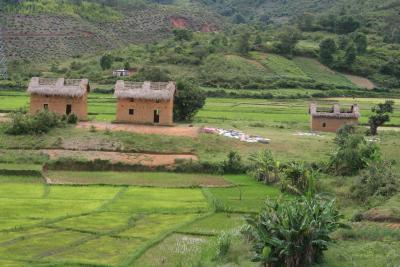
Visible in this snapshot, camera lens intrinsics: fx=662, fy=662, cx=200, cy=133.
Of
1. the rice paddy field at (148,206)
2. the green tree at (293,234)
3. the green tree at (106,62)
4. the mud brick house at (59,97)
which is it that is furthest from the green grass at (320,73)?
the green tree at (293,234)

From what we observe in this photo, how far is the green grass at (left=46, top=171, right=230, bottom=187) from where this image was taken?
Answer: 32.5m

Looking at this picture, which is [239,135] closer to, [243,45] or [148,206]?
[148,206]

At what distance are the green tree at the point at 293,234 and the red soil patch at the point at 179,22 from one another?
10033 cm

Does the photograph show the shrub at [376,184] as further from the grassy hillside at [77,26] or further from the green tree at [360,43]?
the grassy hillside at [77,26]

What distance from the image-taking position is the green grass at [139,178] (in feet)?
107

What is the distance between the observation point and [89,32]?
325 ft

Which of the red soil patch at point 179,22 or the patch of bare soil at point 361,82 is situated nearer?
the patch of bare soil at point 361,82

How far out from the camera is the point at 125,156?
120ft

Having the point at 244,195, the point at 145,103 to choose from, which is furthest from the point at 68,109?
the point at 244,195

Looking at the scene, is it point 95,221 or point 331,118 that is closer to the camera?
point 95,221

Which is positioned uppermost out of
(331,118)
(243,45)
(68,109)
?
(243,45)

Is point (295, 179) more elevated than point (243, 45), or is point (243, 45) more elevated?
point (243, 45)

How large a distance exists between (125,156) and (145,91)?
23.9 feet

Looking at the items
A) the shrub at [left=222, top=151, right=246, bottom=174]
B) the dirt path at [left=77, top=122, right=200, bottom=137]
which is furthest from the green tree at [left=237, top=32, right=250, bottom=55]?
the shrub at [left=222, top=151, right=246, bottom=174]
